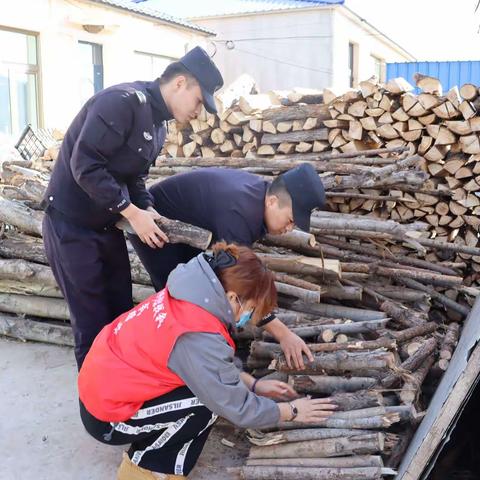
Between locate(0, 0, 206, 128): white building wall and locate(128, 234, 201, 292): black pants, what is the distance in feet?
32.8

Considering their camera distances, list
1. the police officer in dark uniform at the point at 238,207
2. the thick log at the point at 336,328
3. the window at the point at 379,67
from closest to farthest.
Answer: the police officer in dark uniform at the point at 238,207, the thick log at the point at 336,328, the window at the point at 379,67

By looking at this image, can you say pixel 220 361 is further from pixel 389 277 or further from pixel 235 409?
pixel 389 277

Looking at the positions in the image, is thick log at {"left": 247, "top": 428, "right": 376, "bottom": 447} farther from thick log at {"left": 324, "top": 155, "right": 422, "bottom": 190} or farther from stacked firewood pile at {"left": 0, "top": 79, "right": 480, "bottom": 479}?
thick log at {"left": 324, "top": 155, "right": 422, "bottom": 190}

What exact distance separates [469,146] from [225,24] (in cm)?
1556

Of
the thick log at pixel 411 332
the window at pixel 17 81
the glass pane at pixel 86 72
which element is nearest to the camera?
the thick log at pixel 411 332

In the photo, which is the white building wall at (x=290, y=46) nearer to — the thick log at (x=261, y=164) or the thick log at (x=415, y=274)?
the thick log at (x=261, y=164)

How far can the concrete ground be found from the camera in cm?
317

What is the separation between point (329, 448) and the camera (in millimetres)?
2896

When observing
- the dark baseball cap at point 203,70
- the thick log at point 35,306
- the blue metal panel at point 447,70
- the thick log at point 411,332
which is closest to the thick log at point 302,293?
the thick log at point 411,332

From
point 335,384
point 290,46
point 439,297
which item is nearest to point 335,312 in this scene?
point 335,384

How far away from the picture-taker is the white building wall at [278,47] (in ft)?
A: 61.8

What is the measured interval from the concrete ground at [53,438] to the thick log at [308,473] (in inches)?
9.8

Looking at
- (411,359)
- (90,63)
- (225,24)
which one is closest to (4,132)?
(90,63)

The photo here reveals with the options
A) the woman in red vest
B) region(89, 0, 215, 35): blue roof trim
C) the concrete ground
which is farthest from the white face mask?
region(89, 0, 215, 35): blue roof trim
